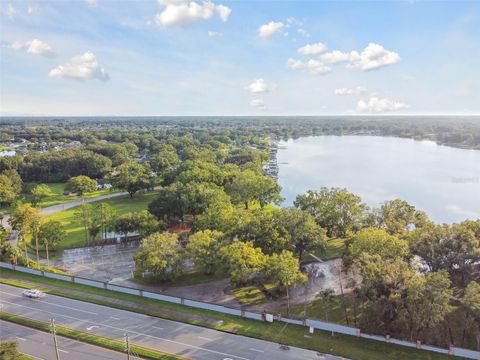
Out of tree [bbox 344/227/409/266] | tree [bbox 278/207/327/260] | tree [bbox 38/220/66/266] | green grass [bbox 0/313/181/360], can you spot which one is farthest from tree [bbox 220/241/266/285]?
tree [bbox 38/220/66/266]

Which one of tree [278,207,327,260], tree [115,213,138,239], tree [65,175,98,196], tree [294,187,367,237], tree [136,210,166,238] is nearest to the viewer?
tree [278,207,327,260]

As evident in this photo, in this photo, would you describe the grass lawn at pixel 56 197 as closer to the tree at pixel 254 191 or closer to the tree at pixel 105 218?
the tree at pixel 105 218

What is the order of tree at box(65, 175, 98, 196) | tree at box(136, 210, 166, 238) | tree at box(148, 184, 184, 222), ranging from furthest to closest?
tree at box(65, 175, 98, 196) → tree at box(148, 184, 184, 222) → tree at box(136, 210, 166, 238)

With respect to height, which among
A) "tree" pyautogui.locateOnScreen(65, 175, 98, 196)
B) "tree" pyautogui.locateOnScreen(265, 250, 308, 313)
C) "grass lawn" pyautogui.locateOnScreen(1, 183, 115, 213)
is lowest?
"grass lawn" pyautogui.locateOnScreen(1, 183, 115, 213)

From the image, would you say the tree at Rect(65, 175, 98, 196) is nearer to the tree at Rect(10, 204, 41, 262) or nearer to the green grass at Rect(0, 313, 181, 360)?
the tree at Rect(10, 204, 41, 262)

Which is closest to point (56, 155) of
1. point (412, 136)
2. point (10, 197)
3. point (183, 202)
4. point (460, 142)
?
point (10, 197)

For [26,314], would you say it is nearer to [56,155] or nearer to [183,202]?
[183,202]

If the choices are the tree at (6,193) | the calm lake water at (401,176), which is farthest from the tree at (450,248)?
the tree at (6,193)
